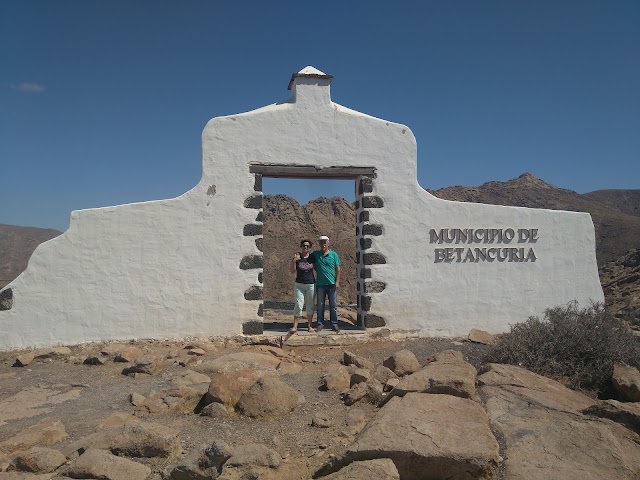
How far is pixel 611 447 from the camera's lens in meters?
3.21

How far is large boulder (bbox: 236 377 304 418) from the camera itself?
4.24m

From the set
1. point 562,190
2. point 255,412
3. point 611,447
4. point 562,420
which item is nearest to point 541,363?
point 562,420

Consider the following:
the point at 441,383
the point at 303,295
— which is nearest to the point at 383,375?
the point at 441,383

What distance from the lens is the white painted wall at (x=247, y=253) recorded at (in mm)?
7434

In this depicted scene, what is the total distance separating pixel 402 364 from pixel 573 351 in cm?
186

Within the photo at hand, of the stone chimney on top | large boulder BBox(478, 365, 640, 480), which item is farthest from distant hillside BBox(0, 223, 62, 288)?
large boulder BBox(478, 365, 640, 480)

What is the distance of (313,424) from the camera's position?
4070 millimetres

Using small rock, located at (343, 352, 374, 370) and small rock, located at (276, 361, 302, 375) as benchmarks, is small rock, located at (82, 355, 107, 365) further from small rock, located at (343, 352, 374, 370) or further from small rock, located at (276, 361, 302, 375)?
small rock, located at (343, 352, 374, 370)

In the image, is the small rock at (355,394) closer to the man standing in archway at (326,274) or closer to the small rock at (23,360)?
the man standing in archway at (326,274)

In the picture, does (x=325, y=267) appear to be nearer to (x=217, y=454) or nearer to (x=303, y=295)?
(x=303, y=295)

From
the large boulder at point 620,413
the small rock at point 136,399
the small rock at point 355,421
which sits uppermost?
the large boulder at point 620,413

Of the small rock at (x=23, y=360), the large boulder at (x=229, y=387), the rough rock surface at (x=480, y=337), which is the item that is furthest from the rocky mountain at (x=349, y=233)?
the small rock at (x=23, y=360)

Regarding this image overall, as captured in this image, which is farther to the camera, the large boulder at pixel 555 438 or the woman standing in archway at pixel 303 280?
the woman standing in archway at pixel 303 280

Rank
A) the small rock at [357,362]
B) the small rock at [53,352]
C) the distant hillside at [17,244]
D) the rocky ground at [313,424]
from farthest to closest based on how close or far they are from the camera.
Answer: the distant hillside at [17,244] → the small rock at [53,352] → the small rock at [357,362] → the rocky ground at [313,424]
